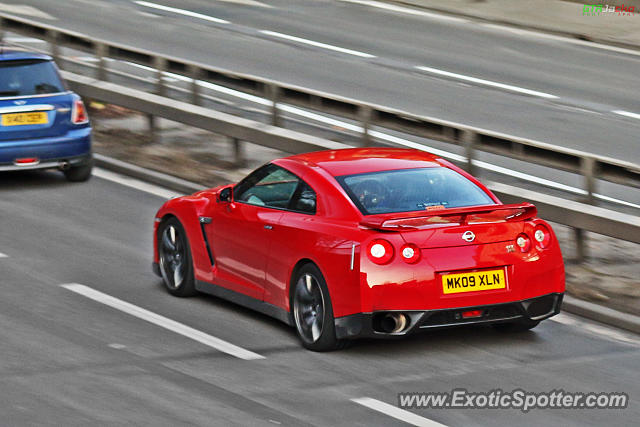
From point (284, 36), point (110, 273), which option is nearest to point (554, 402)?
point (110, 273)

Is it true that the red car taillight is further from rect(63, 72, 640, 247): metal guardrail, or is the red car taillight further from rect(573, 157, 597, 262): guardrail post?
rect(573, 157, 597, 262): guardrail post

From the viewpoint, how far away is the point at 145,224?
14.0 meters

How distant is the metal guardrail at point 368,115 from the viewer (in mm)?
12070

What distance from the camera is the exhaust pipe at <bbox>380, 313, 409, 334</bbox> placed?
9.11 m

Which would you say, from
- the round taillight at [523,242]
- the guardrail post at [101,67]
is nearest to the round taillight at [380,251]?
the round taillight at [523,242]

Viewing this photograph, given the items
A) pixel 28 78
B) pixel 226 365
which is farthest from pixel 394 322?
pixel 28 78

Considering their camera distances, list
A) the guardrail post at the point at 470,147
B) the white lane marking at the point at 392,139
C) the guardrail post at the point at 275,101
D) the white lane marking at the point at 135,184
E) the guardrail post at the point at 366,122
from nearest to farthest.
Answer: the guardrail post at the point at 470,147, the guardrail post at the point at 366,122, the white lane marking at the point at 135,184, the white lane marking at the point at 392,139, the guardrail post at the point at 275,101

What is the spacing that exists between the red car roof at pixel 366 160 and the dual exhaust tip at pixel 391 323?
121cm

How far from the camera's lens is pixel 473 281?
912 centimetres

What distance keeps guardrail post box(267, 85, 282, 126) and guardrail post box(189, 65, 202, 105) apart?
144 cm

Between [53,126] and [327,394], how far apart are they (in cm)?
821

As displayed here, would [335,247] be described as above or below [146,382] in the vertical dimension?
above

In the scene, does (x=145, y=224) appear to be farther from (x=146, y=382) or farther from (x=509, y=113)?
(x=509, y=113)

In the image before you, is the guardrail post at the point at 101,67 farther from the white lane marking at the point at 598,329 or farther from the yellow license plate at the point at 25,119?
the white lane marking at the point at 598,329
